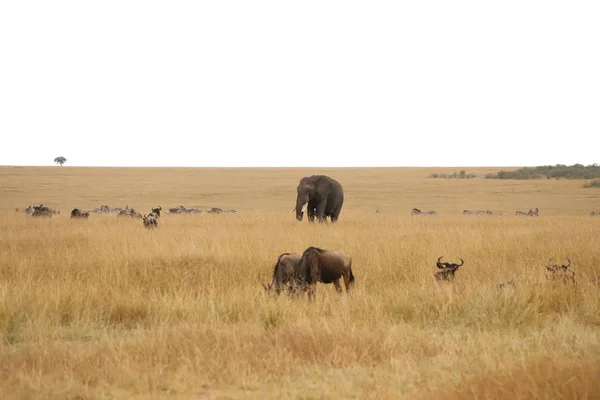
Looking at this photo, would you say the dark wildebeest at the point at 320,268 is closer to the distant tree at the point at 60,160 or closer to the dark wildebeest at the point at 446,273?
the dark wildebeest at the point at 446,273

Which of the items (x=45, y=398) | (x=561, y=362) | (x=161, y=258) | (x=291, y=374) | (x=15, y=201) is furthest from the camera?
(x=15, y=201)

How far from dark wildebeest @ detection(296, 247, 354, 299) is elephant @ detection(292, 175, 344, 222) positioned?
12.3 m

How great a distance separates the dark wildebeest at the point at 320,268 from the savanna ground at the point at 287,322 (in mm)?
260

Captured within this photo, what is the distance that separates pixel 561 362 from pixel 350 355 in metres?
1.83

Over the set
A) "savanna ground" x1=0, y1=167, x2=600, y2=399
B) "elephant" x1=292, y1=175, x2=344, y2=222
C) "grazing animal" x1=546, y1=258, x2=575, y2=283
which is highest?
"elephant" x1=292, y1=175, x2=344, y2=222

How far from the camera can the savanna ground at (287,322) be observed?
5.30m

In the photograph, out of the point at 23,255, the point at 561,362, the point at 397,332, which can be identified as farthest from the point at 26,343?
the point at 23,255

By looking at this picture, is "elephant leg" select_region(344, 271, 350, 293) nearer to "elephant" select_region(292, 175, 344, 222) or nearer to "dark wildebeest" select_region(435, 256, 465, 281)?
"dark wildebeest" select_region(435, 256, 465, 281)

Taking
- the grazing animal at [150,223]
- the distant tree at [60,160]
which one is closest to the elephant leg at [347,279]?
the grazing animal at [150,223]

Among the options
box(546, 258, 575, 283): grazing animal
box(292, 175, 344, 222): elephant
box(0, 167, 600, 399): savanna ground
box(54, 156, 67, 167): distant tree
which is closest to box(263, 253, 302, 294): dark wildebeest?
box(0, 167, 600, 399): savanna ground

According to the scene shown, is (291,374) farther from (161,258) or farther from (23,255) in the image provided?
(23,255)

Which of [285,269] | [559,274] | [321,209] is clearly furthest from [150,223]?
[559,274]

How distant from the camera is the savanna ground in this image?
17.4ft

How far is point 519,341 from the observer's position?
6660 mm
